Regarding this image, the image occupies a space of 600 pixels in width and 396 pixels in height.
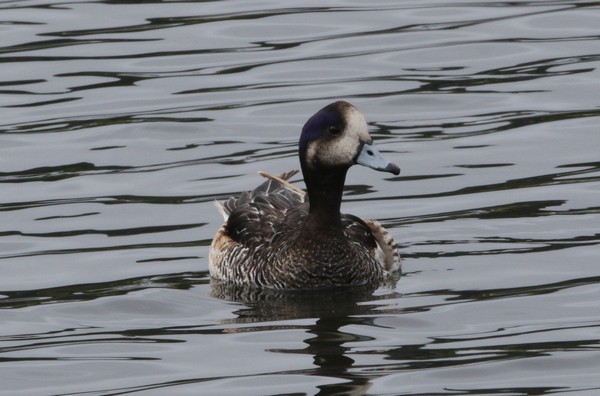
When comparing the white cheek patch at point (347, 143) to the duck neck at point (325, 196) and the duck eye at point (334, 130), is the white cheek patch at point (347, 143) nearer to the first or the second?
the duck eye at point (334, 130)

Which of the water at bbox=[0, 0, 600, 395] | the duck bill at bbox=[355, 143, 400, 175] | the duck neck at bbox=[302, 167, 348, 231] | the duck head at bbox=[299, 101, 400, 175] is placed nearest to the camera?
the water at bbox=[0, 0, 600, 395]

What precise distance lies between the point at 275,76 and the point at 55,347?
9.49 metres

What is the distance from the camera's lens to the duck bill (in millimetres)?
13109

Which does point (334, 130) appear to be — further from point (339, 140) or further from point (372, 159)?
point (372, 159)

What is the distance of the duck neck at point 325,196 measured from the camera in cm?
1380

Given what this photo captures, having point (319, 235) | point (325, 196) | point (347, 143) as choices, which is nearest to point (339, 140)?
point (347, 143)

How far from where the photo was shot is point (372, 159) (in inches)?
521

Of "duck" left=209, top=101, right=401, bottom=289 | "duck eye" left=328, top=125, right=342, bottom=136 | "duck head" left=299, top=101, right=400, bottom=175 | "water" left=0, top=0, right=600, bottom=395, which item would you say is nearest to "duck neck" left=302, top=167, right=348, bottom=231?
"duck" left=209, top=101, right=401, bottom=289

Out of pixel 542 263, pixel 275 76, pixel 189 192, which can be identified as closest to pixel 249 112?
pixel 275 76

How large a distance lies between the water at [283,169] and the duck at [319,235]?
23 cm

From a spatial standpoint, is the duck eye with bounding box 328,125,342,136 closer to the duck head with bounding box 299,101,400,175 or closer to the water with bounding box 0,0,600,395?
the duck head with bounding box 299,101,400,175

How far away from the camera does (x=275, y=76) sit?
21.1 m

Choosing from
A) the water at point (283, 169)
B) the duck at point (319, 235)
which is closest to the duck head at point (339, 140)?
the duck at point (319, 235)

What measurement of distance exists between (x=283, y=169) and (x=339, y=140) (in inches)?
157
